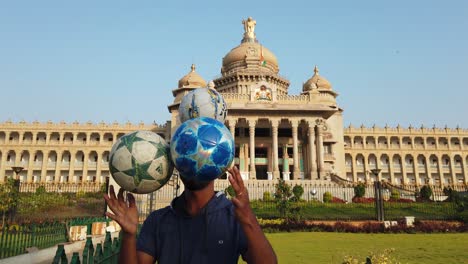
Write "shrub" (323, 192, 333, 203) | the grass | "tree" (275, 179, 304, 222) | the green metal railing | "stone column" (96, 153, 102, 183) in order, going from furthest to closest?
"stone column" (96, 153, 102, 183), "shrub" (323, 192, 333, 203), the grass, "tree" (275, 179, 304, 222), the green metal railing

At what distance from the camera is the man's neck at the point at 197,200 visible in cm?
258

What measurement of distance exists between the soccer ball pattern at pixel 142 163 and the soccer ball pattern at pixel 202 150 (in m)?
0.35

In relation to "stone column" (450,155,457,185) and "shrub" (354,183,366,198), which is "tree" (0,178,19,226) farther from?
"stone column" (450,155,457,185)

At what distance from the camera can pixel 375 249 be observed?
10.0 metres

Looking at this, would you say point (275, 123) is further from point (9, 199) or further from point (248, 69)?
point (9, 199)

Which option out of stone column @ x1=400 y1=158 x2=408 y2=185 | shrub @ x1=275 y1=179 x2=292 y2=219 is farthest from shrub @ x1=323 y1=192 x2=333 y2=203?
stone column @ x1=400 y1=158 x2=408 y2=185

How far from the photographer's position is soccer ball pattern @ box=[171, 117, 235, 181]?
8.26 feet

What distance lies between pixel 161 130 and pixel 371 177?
118ft

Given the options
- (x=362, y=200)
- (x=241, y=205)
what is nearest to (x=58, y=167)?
(x=362, y=200)

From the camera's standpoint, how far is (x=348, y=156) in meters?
59.2

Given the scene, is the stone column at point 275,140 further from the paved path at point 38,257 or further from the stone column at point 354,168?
the stone column at point 354,168

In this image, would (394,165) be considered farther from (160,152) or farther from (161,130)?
(160,152)

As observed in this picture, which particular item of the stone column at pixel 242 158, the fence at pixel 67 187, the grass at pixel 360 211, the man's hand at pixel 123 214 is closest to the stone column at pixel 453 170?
the stone column at pixel 242 158

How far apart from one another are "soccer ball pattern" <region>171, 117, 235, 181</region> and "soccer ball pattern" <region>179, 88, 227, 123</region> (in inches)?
52.1
